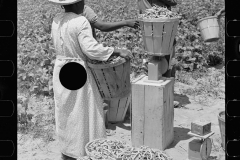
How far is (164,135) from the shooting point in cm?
367

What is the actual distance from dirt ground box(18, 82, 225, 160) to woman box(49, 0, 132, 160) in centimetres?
34

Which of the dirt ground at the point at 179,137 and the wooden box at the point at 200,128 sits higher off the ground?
the wooden box at the point at 200,128

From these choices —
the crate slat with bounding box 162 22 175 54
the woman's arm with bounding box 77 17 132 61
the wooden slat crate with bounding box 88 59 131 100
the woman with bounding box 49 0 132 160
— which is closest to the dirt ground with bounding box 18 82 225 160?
the woman with bounding box 49 0 132 160

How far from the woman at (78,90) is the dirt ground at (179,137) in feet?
1.11

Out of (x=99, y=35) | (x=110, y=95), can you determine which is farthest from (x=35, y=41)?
(x=110, y=95)

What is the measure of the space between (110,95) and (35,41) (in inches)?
173

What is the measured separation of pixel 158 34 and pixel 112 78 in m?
0.57

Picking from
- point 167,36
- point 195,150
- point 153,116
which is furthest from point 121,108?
point 195,150

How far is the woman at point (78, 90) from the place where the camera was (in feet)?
10.3

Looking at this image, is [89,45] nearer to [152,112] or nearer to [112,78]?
[112,78]

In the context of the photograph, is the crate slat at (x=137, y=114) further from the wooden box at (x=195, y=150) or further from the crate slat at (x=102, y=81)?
the wooden box at (x=195, y=150)

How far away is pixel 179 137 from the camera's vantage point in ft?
13.4

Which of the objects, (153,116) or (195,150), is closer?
(195,150)

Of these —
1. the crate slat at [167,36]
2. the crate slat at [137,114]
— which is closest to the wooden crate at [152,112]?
the crate slat at [137,114]
